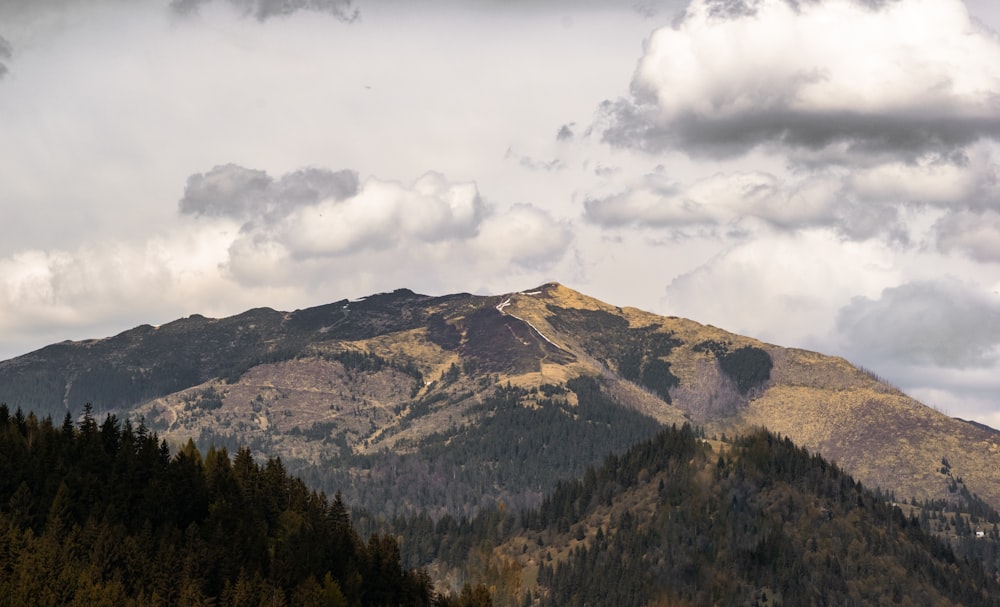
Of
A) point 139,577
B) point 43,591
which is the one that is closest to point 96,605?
point 43,591

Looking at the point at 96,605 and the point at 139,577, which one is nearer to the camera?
the point at 96,605

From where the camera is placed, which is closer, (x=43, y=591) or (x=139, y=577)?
(x=43, y=591)

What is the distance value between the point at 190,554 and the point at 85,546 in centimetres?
1602

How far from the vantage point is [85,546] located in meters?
196

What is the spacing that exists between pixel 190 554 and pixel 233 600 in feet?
38.0

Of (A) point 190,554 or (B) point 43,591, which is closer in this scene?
(B) point 43,591

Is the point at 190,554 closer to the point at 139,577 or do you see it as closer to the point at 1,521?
the point at 139,577

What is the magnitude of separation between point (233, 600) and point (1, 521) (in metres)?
36.9

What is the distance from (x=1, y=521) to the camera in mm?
190625

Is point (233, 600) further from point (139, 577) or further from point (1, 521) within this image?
point (1, 521)

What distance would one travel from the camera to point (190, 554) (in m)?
198

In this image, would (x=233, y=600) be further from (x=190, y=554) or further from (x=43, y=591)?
(x=43, y=591)

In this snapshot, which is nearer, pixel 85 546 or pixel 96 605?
pixel 96 605

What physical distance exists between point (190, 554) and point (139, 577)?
8729mm
